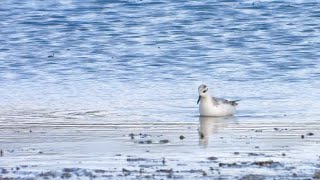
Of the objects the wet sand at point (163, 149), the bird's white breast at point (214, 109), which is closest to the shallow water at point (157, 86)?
the wet sand at point (163, 149)

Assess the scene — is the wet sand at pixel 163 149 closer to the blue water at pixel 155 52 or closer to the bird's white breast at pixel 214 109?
the bird's white breast at pixel 214 109

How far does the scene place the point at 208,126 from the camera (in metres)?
16.4

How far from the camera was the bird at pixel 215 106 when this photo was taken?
17.6m

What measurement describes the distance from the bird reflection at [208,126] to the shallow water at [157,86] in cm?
3

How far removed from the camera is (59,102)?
1864 cm

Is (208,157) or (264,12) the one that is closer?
(208,157)

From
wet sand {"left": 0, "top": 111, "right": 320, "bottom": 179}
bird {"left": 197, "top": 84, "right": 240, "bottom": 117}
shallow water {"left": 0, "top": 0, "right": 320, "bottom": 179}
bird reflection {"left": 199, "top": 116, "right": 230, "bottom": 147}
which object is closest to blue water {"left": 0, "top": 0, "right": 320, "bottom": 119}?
shallow water {"left": 0, "top": 0, "right": 320, "bottom": 179}

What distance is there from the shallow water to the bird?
18cm

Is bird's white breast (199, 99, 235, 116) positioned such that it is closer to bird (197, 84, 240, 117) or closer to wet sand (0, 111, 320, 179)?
bird (197, 84, 240, 117)

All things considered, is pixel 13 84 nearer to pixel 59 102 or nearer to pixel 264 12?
pixel 59 102

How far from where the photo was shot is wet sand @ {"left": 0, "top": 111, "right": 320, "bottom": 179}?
1190 cm

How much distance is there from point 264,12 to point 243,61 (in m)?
5.55

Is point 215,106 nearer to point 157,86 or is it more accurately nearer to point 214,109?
point 214,109

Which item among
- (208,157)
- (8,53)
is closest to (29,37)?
(8,53)
